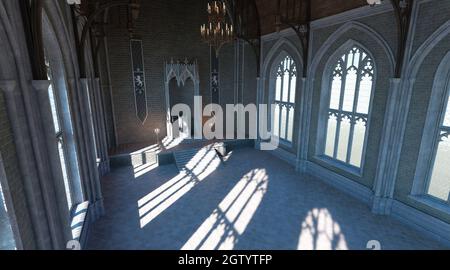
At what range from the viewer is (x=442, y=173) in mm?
5766

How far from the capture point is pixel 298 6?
8875 millimetres

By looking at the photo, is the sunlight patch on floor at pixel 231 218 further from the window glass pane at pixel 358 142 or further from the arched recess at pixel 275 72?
the window glass pane at pixel 358 142

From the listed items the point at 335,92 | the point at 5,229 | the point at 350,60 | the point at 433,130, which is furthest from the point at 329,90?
the point at 5,229

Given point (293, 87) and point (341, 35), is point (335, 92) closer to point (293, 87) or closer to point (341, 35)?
point (341, 35)

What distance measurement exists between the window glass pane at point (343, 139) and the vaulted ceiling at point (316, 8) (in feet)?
10.8

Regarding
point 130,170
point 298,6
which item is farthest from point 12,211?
point 298,6

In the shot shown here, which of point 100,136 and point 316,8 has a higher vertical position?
point 316,8

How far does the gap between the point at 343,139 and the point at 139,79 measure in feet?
30.3

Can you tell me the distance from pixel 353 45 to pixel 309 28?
73.2 inches

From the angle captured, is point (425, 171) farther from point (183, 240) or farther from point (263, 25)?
point (263, 25)

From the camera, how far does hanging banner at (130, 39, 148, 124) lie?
11359mm

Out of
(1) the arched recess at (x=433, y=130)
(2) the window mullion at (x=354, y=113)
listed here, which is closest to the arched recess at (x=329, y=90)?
(2) the window mullion at (x=354, y=113)

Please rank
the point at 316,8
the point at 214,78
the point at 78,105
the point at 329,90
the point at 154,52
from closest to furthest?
1. the point at 78,105
2. the point at 316,8
3. the point at 329,90
4. the point at 154,52
5. the point at 214,78

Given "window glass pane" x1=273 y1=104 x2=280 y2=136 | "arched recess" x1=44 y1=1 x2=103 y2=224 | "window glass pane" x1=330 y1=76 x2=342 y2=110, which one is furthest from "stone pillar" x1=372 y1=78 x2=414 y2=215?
"arched recess" x1=44 y1=1 x2=103 y2=224
